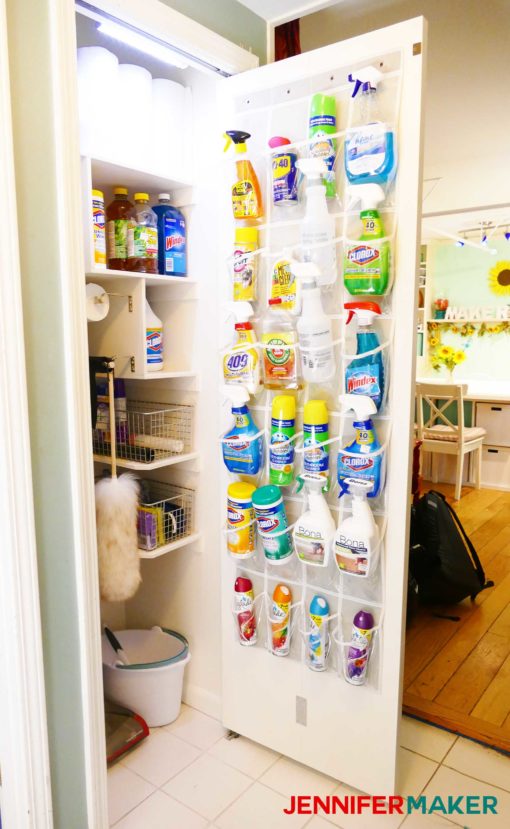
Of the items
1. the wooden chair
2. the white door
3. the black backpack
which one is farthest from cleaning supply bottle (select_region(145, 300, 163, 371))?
the wooden chair

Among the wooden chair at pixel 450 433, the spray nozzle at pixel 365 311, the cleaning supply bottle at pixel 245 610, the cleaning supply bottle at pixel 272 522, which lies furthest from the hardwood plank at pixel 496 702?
the wooden chair at pixel 450 433

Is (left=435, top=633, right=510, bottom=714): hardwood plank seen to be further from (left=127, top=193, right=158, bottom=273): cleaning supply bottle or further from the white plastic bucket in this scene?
(left=127, top=193, right=158, bottom=273): cleaning supply bottle

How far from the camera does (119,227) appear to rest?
1.88m

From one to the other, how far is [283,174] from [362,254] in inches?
13.2

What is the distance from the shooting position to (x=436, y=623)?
9.24 ft

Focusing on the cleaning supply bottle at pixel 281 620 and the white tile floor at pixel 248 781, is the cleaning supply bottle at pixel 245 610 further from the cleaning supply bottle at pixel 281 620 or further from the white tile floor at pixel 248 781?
the white tile floor at pixel 248 781

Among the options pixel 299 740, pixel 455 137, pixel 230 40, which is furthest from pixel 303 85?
pixel 455 137

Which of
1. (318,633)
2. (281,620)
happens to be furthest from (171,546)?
(318,633)

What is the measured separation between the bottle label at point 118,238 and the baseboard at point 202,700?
5.18 ft

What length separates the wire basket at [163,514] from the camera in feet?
6.53

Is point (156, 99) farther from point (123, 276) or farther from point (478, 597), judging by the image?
point (478, 597)

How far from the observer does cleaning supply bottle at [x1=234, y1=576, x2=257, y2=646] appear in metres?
1.86

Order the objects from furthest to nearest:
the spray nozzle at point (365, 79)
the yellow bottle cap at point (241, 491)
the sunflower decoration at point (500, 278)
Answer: the sunflower decoration at point (500, 278), the yellow bottle cap at point (241, 491), the spray nozzle at point (365, 79)

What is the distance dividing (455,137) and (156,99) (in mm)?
2842
